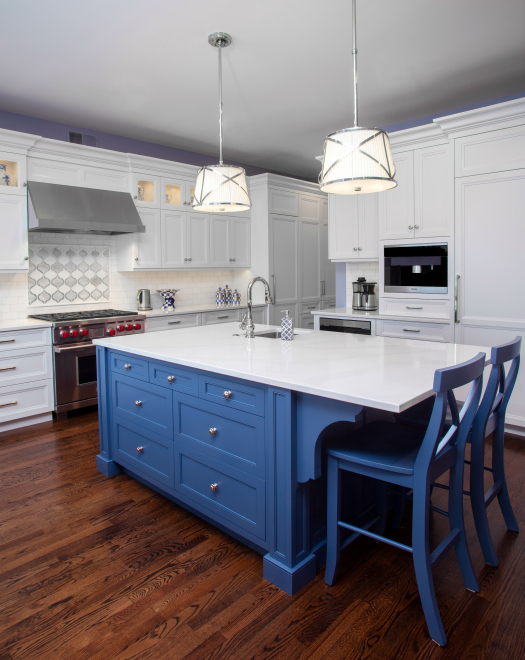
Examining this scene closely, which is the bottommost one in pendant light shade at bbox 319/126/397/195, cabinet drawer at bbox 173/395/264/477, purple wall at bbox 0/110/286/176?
cabinet drawer at bbox 173/395/264/477

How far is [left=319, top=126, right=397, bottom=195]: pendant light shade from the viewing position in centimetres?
191

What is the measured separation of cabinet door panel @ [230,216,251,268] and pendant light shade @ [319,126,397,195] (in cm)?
418

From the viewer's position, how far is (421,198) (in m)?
4.19

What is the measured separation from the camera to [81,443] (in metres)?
3.64

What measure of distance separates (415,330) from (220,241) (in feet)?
9.36

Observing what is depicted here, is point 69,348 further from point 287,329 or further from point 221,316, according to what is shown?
point 287,329

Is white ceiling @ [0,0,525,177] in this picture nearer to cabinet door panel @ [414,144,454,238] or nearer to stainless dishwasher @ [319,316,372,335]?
cabinet door panel @ [414,144,454,238]

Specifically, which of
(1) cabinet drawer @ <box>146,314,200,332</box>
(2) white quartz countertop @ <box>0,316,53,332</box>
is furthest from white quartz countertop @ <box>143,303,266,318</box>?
(2) white quartz countertop @ <box>0,316,53,332</box>

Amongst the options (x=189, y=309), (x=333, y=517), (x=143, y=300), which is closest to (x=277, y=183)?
(x=189, y=309)

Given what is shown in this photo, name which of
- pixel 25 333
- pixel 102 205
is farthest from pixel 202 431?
pixel 102 205

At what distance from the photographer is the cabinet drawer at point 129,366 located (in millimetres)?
2682

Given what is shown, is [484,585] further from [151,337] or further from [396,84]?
[396,84]

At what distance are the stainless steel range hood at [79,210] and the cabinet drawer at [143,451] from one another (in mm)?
2204

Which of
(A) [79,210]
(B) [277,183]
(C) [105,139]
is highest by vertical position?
(C) [105,139]
